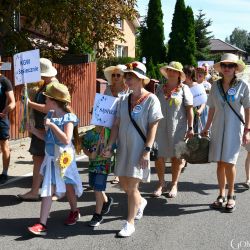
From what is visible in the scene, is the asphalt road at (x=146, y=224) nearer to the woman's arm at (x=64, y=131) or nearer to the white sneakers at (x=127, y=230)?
the white sneakers at (x=127, y=230)

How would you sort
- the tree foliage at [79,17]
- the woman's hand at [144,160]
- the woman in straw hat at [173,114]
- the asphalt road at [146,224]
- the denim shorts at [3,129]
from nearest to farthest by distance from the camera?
the asphalt road at [146,224] → the woman's hand at [144,160] → the woman in straw hat at [173,114] → the denim shorts at [3,129] → the tree foliage at [79,17]

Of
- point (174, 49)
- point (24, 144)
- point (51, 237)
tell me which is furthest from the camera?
point (174, 49)

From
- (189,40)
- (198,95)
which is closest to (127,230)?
(198,95)

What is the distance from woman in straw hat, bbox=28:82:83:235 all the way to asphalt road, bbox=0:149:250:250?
0.93 ft

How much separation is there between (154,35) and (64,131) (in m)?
36.0

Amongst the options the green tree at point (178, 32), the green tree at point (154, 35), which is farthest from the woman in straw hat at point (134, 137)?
the green tree at point (154, 35)

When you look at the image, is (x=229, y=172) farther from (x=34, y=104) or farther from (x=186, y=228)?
(x=34, y=104)

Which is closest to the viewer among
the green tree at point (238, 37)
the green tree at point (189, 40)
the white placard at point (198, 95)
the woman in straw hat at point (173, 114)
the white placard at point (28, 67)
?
the white placard at point (28, 67)

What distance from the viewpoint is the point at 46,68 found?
5.89 meters

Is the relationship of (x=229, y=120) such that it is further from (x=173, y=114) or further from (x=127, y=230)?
(x=127, y=230)

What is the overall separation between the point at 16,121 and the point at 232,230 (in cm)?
715

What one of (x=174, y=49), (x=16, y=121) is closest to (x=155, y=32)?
(x=174, y=49)

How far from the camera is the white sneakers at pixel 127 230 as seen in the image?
4812 mm

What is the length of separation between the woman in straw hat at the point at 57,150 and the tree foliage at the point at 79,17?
660cm
